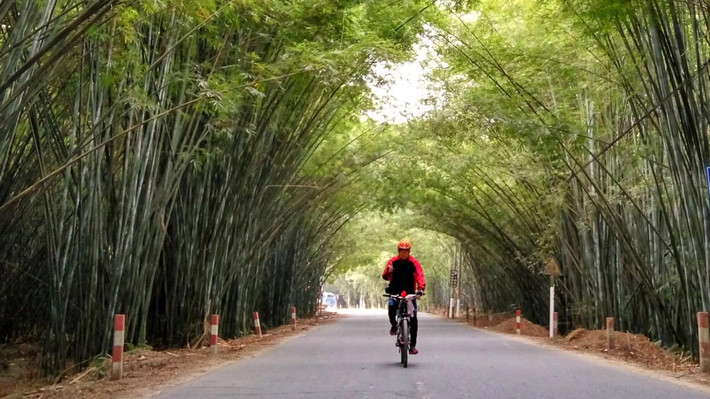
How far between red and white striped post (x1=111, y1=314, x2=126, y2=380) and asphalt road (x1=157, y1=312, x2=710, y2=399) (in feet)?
2.00

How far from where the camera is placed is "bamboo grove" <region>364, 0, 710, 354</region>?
267 inches

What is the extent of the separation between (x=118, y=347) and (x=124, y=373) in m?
0.65

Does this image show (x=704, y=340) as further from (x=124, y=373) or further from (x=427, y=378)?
(x=124, y=373)

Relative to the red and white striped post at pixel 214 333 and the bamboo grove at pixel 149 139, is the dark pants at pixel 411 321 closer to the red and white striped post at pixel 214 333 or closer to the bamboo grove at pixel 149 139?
the bamboo grove at pixel 149 139

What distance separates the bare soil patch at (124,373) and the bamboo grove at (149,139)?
0.35 metres

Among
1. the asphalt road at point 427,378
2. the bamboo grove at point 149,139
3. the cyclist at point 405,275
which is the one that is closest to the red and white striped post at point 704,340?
the asphalt road at point 427,378

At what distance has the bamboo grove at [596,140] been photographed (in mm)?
6770

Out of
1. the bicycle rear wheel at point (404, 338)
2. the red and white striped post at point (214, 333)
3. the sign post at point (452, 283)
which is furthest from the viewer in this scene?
the sign post at point (452, 283)

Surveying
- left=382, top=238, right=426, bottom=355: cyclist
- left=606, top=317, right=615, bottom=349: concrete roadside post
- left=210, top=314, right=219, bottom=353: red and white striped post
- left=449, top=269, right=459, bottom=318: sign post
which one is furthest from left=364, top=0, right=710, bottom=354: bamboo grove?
left=449, top=269, right=459, bottom=318: sign post

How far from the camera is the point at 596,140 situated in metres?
9.03

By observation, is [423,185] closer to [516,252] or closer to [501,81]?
[516,252]

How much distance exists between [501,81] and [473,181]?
580 cm

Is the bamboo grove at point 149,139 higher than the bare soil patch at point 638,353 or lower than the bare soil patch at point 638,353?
higher

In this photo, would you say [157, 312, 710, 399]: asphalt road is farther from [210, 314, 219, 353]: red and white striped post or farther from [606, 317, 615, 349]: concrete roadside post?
[606, 317, 615, 349]: concrete roadside post
